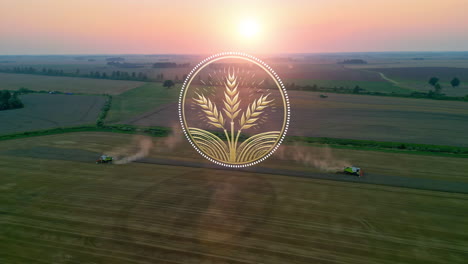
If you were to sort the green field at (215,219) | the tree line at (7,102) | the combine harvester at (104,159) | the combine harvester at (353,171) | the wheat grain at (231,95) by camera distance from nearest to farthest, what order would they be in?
the green field at (215,219) < the wheat grain at (231,95) < the combine harvester at (353,171) < the combine harvester at (104,159) < the tree line at (7,102)

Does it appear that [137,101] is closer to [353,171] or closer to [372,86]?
[353,171]

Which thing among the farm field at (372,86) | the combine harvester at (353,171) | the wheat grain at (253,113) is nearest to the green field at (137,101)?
the wheat grain at (253,113)

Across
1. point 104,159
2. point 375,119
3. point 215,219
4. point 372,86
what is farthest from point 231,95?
point 372,86

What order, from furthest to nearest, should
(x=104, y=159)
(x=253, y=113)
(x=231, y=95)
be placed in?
(x=104, y=159), (x=253, y=113), (x=231, y=95)

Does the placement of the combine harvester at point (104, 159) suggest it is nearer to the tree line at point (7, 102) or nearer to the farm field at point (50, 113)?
the farm field at point (50, 113)

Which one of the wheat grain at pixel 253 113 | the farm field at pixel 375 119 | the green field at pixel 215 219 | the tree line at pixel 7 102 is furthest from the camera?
the tree line at pixel 7 102

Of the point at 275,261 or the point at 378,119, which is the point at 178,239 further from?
the point at 378,119

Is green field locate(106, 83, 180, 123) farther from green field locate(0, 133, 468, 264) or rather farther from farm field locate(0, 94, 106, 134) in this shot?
green field locate(0, 133, 468, 264)
